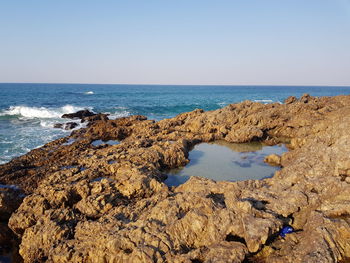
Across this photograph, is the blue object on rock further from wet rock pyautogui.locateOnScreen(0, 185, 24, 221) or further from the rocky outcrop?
the rocky outcrop

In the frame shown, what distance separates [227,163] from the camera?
12.7m

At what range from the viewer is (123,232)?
5645 millimetres

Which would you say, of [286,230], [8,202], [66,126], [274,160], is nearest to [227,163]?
[274,160]

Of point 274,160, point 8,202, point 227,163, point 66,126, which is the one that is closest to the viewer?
point 8,202

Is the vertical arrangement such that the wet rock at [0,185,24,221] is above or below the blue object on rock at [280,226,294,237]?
below

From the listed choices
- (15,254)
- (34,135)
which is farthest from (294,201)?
(34,135)

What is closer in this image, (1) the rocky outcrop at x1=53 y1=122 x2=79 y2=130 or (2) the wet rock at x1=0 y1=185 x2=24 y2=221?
(2) the wet rock at x1=0 y1=185 x2=24 y2=221

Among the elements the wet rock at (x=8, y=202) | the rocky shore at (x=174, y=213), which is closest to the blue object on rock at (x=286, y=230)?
the rocky shore at (x=174, y=213)

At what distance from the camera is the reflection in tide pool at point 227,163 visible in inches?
432

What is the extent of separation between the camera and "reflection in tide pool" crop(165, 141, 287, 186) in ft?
36.0

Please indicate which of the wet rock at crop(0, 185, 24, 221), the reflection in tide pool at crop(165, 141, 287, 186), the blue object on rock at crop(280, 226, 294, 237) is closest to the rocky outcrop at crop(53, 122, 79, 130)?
the reflection in tide pool at crop(165, 141, 287, 186)

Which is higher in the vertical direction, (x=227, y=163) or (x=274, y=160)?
(x=274, y=160)

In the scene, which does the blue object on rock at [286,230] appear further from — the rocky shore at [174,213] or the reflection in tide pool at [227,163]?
the reflection in tide pool at [227,163]

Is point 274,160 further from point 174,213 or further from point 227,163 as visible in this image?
point 174,213
